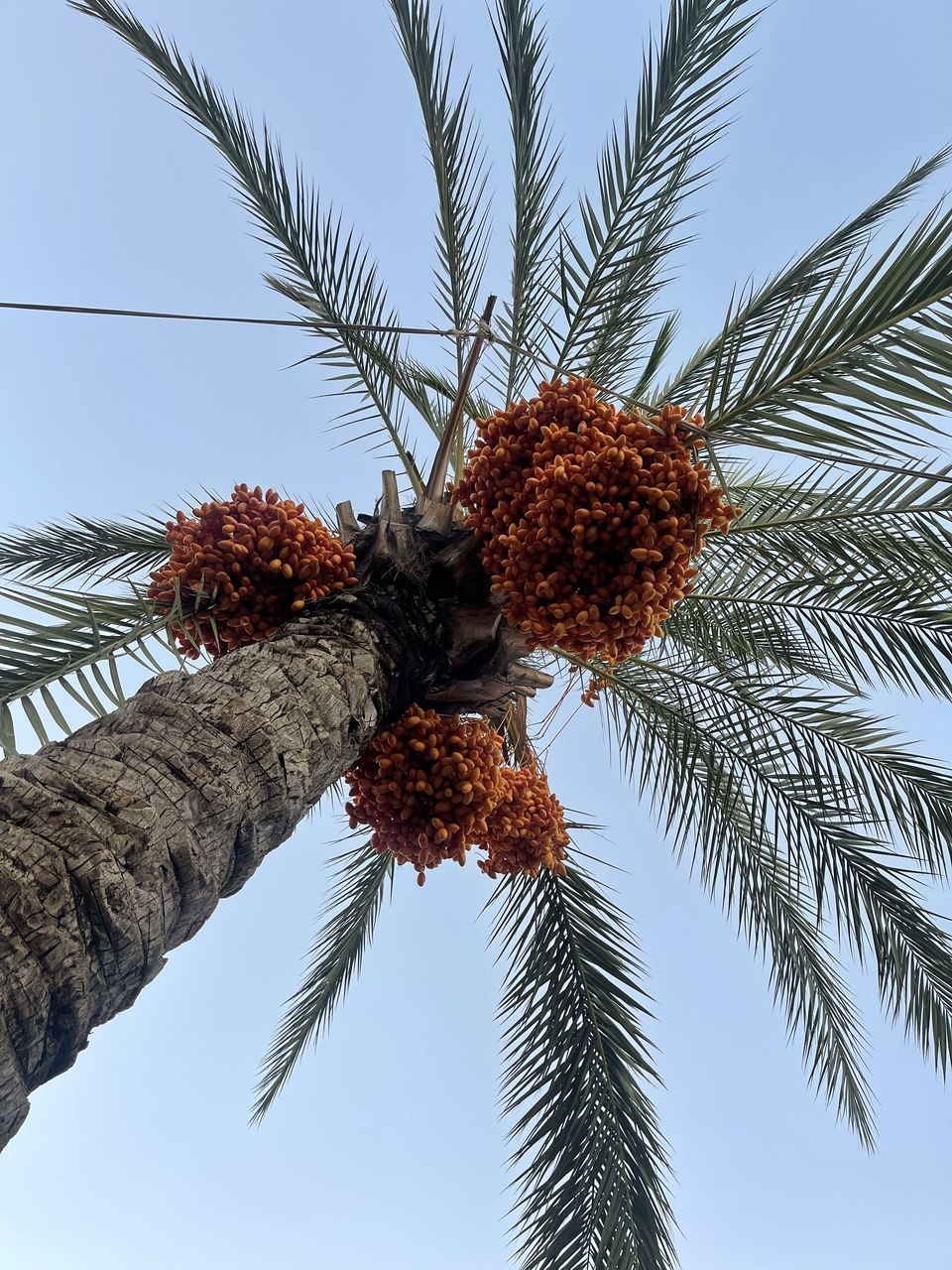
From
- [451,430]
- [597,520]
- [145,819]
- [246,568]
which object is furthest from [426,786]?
[451,430]

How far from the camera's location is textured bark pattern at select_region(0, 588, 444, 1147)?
180 centimetres

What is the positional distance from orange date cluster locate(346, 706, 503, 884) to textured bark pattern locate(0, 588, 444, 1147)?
1.08 feet

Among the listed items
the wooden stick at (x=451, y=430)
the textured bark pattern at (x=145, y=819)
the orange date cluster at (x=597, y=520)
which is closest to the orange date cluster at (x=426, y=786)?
the textured bark pattern at (x=145, y=819)

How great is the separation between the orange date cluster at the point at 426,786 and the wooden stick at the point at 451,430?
94cm

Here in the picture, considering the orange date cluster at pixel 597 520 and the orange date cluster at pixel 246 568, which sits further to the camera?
the orange date cluster at pixel 246 568

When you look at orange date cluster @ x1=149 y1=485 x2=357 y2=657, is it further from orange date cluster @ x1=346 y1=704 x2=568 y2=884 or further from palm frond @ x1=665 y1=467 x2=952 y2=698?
palm frond @ x1=665 y1=467 x2=952 y2=698

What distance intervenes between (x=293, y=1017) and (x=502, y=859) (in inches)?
116

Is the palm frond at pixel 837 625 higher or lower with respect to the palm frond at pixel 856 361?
lower

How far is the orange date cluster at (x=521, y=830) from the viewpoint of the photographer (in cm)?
371

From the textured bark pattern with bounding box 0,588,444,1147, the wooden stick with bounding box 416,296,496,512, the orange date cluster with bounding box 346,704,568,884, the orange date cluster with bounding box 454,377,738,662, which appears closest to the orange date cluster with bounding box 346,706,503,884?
the orange date cluster with bounding box 346,704,568,884

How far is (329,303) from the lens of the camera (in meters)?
4.84

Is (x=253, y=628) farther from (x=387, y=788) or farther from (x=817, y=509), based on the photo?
(x=817, y=509)

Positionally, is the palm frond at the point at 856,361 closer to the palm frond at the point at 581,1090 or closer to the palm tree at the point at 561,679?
the palm tree at the point at 561,679

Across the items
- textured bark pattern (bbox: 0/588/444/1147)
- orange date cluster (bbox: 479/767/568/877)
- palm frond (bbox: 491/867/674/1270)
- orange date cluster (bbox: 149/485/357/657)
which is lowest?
palm frond (bbox: 491/867/674/1270)
